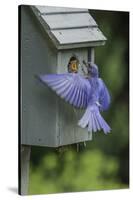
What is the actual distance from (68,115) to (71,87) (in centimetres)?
26

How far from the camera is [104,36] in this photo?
236 inches

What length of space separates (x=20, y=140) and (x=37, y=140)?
15 cm

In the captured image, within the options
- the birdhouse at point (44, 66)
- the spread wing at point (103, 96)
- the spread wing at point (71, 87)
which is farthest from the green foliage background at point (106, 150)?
the spread wing at point (71, 87)

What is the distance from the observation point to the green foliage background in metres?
5.74

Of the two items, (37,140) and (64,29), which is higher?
(64,29)

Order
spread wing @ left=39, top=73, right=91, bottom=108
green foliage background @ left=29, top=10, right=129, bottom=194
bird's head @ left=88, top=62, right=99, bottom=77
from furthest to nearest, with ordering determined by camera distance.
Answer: bird's head @ left=88, top=62, right=99, bottom=77 < green foliage background @ left=29, top=10, right=129, bottom=194 < spread wing @ left=39, top=73, right=91, bottom=108

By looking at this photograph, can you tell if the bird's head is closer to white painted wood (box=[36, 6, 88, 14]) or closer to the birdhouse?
the birdhouse

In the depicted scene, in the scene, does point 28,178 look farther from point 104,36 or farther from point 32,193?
point 104,36

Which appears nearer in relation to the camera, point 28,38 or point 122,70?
point 28,38

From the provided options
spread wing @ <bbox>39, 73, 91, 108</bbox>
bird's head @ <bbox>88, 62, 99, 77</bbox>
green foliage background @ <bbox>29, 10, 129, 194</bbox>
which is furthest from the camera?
bird's head @ <bbox>88, 62, 99, 77</bbox>

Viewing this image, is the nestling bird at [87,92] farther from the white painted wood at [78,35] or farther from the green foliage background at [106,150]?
the white painted wood at [78,35]

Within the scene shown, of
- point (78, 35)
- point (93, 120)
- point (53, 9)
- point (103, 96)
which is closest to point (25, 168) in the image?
point (93, 120)

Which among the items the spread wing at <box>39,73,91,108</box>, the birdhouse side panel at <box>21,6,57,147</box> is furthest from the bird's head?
the birdhouse side panel at <box>21,6,57,147</box>

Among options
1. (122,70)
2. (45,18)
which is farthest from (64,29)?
(122,70)
